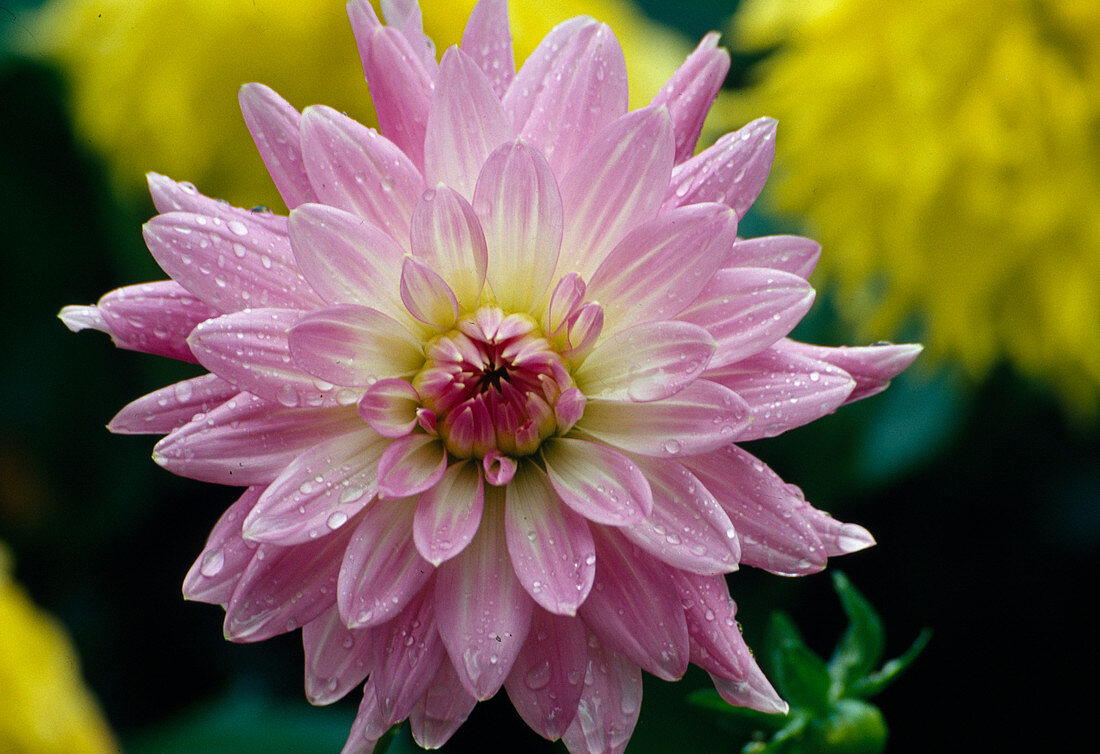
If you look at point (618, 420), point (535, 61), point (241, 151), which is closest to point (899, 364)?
point (618, 420)

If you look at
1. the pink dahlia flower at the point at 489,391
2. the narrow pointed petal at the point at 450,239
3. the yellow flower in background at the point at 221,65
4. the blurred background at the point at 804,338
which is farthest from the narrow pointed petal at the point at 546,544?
the yellow flower in background at the point at 221,65

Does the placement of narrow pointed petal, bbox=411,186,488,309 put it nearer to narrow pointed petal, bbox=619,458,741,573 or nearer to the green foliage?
narrow pointed petal, bbox=619,458,741,573

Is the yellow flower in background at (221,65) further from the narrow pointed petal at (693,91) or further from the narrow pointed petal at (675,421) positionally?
the narrow pointed petal at (675,421)

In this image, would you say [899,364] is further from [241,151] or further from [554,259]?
[241,151]

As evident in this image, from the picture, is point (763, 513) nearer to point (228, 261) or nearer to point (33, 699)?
point (228, 261)

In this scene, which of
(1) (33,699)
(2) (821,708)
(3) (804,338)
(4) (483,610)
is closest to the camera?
(4) (483,610)

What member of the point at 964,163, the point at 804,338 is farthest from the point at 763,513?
the point at 804,338
